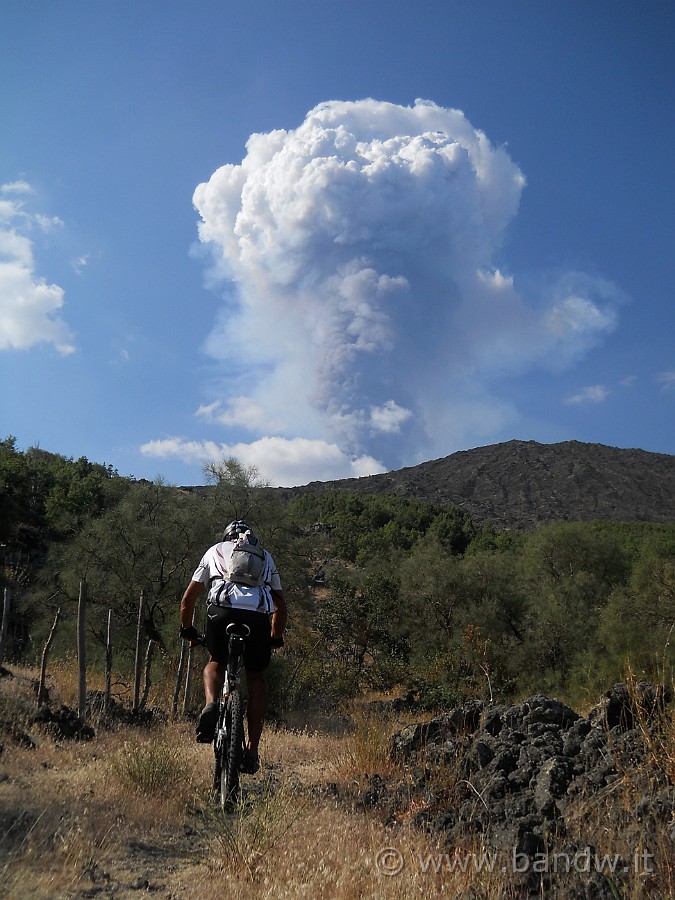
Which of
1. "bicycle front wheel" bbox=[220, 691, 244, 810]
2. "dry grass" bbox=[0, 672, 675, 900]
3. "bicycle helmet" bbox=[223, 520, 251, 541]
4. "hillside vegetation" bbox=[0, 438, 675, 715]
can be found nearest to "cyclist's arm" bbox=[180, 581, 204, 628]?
"bicycle helmet" bbox=[223, 520, 251, 541]

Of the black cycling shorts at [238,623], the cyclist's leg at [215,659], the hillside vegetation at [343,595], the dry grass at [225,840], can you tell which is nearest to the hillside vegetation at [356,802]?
the dry grass at [225,840]

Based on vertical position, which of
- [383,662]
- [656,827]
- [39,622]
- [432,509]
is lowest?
[383,662]

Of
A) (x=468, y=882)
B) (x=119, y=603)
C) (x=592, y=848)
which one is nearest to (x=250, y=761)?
(x=468, y=882)

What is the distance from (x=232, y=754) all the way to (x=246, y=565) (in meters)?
1.19

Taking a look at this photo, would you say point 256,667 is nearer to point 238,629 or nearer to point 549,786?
point 238,629

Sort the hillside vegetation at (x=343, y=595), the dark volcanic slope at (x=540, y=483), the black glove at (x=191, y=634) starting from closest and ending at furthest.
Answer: the black glove at (x=191, y=634) < the hillside vegetation at (x=343, y=595) < the dark volcanic slope at (x=540, y=483)

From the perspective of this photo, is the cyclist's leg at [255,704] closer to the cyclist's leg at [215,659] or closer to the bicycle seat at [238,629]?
the cyclist's leg at [215,659]

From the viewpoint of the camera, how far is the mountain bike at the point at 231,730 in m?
3.83

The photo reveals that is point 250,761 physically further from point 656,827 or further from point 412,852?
point 656,827

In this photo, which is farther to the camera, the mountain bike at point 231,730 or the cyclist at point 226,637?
the cyclist at point 226,637

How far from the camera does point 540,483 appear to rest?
429 ft

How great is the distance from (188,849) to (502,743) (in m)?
3.02

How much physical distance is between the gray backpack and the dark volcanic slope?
98.7 meters

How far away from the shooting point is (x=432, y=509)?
3674 inches
